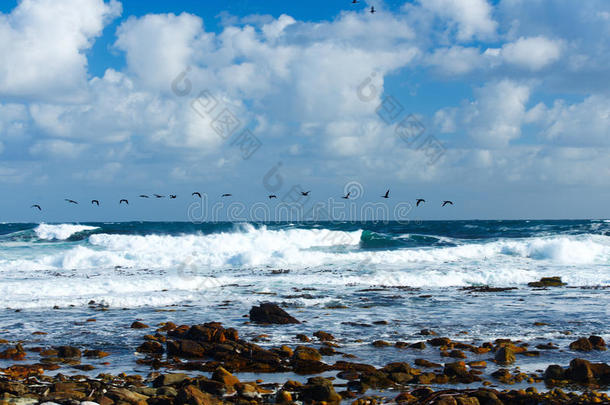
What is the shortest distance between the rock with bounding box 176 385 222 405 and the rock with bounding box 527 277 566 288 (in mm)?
19301

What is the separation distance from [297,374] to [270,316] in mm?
5194

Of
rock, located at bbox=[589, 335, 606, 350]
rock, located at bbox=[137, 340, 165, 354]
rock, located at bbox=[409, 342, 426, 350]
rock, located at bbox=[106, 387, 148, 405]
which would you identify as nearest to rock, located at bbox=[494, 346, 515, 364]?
rock, located at bbox=[409, 342, 426, 350]

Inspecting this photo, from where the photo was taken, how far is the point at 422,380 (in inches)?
359

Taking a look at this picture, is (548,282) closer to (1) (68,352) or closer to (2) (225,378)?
(2) (225,378)

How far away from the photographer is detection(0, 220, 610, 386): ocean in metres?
13.2

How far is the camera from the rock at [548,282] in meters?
23.3

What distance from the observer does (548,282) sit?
930 inches

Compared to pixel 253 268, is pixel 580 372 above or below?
above

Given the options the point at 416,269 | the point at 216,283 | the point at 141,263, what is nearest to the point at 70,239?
the point at 141,263

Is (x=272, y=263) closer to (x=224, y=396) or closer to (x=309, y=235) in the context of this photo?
(x=309, y=235)

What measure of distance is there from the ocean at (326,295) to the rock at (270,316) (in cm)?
49

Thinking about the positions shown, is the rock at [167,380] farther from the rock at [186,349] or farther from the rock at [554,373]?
the rock at [554,373]

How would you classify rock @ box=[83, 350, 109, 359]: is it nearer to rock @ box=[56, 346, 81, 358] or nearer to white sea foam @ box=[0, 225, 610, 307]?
rock @ box=[56, 346, 81, 358]

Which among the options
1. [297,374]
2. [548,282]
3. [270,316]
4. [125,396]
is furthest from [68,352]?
[548,282]
